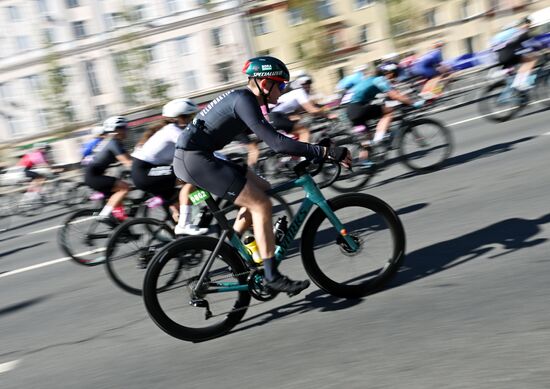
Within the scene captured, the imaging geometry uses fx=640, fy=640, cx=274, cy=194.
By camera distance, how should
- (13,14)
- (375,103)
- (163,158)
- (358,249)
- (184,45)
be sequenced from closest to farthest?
(358,249) → (163,158) → (375,103) → (184,45) → (13,14)

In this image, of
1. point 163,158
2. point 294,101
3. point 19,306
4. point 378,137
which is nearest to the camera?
point 19,306

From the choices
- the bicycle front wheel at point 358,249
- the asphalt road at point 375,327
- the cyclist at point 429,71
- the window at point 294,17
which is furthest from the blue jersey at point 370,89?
the window at point 294,17

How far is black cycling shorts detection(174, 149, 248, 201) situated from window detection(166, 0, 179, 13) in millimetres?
50020

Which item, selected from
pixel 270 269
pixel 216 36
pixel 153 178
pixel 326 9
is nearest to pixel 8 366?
pixel 270 269

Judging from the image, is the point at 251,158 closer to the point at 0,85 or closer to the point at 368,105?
the point at 368,105

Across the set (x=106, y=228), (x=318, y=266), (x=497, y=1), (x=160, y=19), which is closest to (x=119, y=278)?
(x=106, y=228)

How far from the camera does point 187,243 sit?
4.78 metres

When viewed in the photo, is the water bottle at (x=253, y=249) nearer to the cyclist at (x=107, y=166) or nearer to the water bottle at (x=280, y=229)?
the water bottle at (x=280, y=229)

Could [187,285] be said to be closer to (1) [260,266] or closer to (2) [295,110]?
(1) [260,266]

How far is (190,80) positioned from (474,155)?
4556 cm

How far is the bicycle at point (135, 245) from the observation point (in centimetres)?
664

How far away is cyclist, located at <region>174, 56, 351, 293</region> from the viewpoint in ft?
15.5

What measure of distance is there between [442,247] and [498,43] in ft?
27.7

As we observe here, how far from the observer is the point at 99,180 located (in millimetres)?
8289
